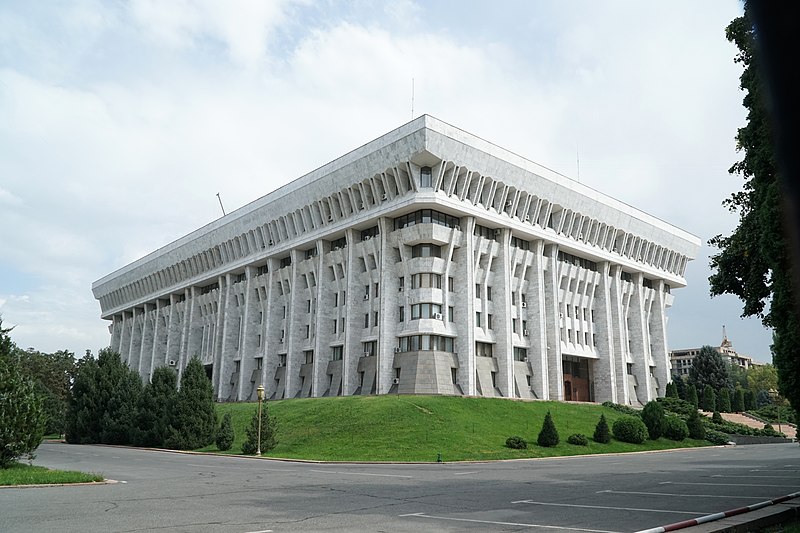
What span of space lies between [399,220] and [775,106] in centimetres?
6131

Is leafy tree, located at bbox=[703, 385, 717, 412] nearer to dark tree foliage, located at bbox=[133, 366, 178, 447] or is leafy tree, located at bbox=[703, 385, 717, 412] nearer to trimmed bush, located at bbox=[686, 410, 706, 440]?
trimmed bush, located at bbox=[686, 410, 706, 440]

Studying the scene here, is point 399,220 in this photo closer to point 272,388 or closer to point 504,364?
point 504,364

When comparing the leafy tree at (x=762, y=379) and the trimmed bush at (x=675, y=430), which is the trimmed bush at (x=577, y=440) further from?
the leafy tree at (x=762, y=379)

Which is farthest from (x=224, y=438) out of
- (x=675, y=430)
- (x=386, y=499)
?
(x=675, y=430)

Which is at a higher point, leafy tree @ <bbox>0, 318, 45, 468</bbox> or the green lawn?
leafy tree @ <bbox>0, 318, 45, 468</bbox>

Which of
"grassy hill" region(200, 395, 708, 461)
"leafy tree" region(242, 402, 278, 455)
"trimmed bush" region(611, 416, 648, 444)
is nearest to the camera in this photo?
"grassy hill" region(200, 395, 708, 461)

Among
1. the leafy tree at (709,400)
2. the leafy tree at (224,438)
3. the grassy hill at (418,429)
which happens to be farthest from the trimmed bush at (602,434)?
the leafy tree at (709,400)

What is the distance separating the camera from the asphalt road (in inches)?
519

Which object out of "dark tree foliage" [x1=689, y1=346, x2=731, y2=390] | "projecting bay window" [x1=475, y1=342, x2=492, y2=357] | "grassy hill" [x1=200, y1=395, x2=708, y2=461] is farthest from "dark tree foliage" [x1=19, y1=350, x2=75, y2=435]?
"dark tree foliage" [x1=689, y1=346, x2=731, y2=390]

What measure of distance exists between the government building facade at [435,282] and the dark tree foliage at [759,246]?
36617 mm

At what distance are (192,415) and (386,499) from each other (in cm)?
3057

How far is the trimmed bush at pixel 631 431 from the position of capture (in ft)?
155

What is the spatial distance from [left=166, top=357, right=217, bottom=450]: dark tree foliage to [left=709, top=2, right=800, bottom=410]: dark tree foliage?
33932 millimetres

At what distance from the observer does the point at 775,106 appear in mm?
1994
